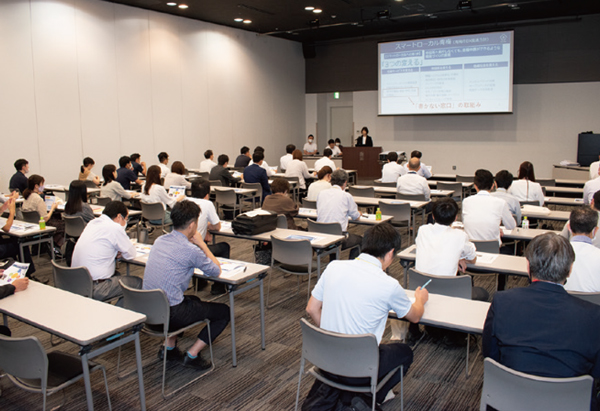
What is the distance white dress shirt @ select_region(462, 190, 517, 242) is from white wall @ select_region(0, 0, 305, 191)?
28.1 feet

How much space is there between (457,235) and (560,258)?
4.77 ft

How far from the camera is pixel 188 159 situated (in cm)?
1309

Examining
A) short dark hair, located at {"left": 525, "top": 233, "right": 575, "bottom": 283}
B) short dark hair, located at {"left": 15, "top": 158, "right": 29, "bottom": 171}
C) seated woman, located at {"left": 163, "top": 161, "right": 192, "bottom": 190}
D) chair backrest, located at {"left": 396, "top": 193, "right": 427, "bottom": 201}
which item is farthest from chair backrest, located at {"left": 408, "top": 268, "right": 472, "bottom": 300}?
short dark hair, located at {"left": 15, "top": 158, "right": 29, "bottom": 171}

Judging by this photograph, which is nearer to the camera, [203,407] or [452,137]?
[203,407]

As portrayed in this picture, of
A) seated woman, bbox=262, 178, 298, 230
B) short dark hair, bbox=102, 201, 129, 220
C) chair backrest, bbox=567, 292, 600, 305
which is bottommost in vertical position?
chair backrest, bbox=567, 292, 600, 305

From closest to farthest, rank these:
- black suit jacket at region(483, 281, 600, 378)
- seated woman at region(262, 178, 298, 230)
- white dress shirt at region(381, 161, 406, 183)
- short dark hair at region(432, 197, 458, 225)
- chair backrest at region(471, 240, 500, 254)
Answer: black suit jacket at region(483, 281, 600, 378) → short dark hair at region(432, 197, 458, 225) → chair backrest at region(471, 240, 500, 254) → seated woman at region(262, 178, 298, 230) → white dress shirt at region(381, 161, 406, 183)

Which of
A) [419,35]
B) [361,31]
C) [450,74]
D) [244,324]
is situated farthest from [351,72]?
[244,324]

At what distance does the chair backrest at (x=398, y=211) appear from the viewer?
6.83 m

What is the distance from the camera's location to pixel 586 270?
10.4 ft

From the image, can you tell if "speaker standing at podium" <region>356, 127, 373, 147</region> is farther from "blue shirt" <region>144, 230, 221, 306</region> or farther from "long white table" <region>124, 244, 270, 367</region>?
"blue shirt" <region>144, 230, 221, 306</region>

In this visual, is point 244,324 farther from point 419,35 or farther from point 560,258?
point 419,35

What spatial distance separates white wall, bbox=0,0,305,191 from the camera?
31.3 ft

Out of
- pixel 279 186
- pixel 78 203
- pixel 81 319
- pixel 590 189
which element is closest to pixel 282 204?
pixel 279 186

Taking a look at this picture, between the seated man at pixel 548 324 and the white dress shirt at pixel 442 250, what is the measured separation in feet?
4.54
